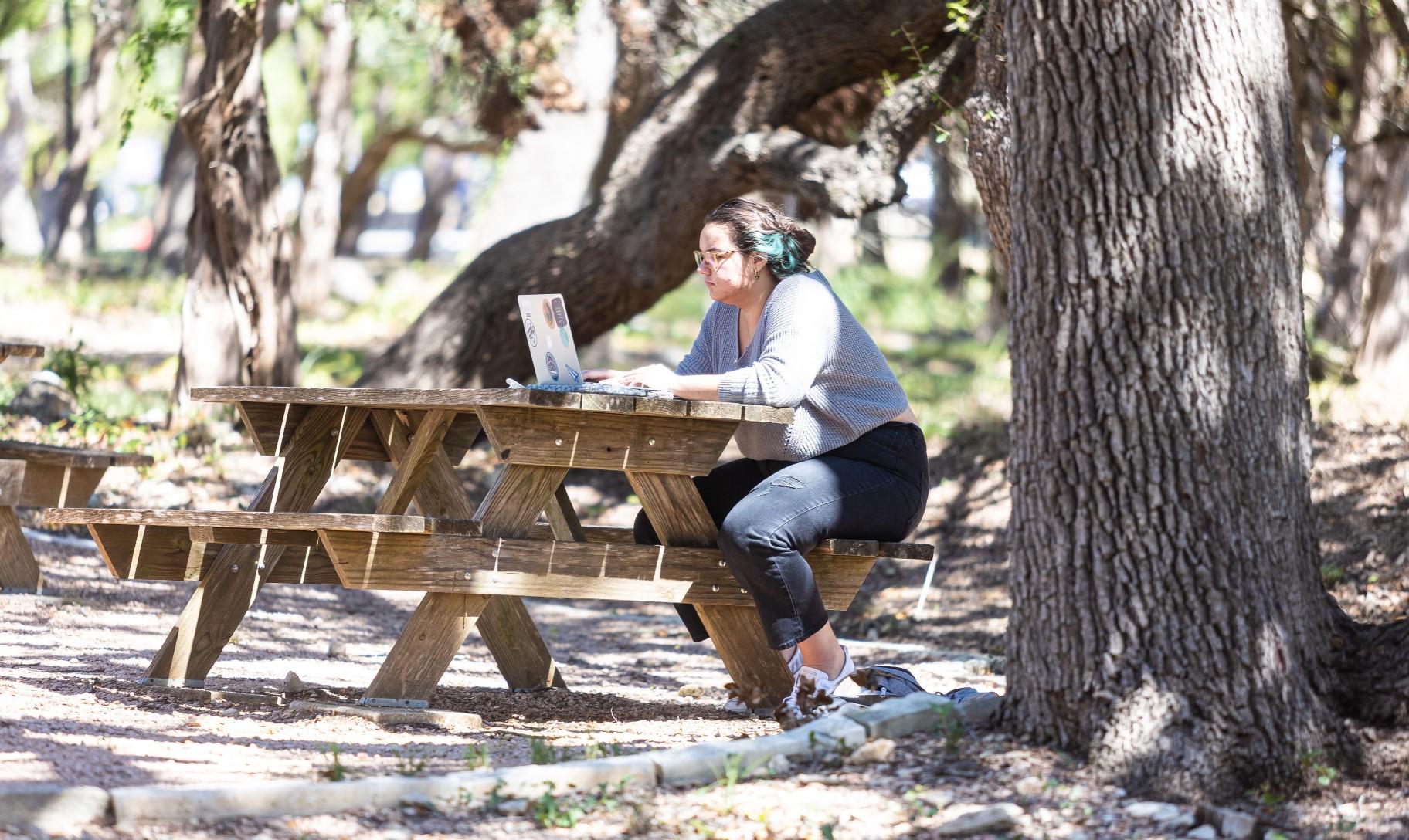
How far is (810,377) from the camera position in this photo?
4559mm

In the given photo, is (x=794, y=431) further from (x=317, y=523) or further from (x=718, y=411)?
(x=317, y=523)

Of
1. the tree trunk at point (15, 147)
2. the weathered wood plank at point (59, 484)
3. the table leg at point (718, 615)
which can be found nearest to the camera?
the table leg at point (718, 615)

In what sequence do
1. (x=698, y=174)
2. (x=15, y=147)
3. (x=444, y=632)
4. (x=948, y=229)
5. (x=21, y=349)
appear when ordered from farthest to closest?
(x=15, y=147) < (x=948, y=229) < (x=698, y=174) < (x=21, y=349) < (x=444, y=632)

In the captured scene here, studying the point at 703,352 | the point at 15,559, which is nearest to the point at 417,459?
the point at 703,352

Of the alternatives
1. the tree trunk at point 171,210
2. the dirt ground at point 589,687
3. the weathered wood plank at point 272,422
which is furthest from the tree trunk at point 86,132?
the weathered wood plank at point 272,422

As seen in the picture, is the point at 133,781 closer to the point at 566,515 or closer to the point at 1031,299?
the point at 566,515

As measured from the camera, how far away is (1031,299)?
12.5ft

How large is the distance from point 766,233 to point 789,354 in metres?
0.52

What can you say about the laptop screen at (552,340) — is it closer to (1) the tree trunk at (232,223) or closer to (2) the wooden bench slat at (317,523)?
(2) the wooden bench slat at (317,523)

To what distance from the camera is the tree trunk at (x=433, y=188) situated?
35.1 meters

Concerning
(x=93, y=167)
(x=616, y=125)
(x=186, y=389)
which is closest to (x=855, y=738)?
(x=186, y=389)

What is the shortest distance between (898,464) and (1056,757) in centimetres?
134

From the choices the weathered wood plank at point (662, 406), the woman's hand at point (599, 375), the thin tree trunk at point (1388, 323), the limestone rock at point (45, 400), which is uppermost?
the thin tree trunk at point (1388, 323)

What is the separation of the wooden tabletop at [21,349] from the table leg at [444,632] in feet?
6.19
